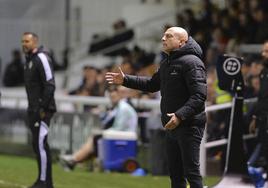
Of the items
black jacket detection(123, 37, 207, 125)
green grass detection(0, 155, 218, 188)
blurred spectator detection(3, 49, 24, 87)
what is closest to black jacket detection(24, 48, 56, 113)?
green grass detection(0, 155, 218, 188)

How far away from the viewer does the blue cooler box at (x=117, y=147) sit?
16.8 metres

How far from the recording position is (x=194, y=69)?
34.1 feet

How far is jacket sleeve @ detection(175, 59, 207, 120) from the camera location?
10255 mm

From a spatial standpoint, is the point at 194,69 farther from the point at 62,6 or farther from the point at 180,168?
the point at 62,6

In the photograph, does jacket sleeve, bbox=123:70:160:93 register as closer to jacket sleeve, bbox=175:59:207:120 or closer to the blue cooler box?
jacket sleeve, bbox=175:59:207:120

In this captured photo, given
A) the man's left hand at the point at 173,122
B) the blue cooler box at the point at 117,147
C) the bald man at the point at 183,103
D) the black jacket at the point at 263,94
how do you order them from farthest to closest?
the blue cooler box at the point at 117,147 → the black jacket at the point at 263,94 → the bald man at the point at 183,103 → the man's left hand at the point at 173,122

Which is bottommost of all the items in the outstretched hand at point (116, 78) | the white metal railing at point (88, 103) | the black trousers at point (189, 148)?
the white metal railing at point (88, 103)

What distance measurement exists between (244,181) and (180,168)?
2994mm

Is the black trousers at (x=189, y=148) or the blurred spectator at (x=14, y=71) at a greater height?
the black trousers at (x=189, y=148)

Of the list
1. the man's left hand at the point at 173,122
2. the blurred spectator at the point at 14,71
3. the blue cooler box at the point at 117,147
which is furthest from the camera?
the blurred spectator at the point at 14,71

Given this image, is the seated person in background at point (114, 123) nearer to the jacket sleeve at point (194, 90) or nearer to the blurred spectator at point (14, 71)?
the jacket sleeve at point (194, 90)

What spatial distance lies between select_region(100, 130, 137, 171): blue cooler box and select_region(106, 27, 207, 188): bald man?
20.1 ft

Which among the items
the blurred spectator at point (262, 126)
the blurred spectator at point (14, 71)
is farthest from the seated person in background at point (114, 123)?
the blurred spectator at point (14, 71)

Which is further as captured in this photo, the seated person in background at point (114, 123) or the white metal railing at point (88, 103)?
the seated person in background at point (114, 123)
